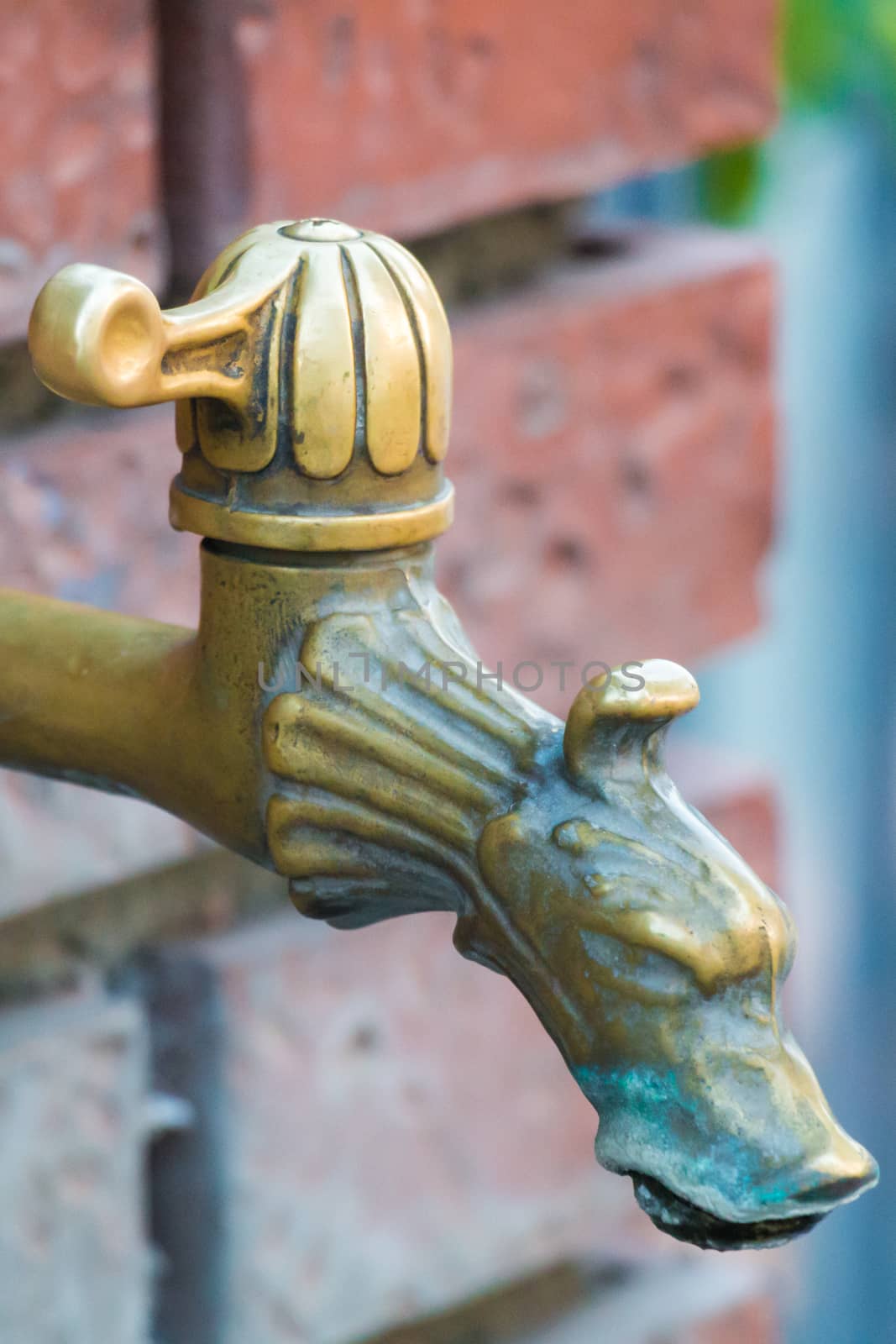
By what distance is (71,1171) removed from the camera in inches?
23.6

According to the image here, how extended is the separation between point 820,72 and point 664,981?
2.92 ft

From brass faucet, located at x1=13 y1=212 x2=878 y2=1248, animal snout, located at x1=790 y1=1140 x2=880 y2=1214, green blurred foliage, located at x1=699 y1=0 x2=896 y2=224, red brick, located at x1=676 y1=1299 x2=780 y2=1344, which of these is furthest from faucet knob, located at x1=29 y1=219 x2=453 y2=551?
green blurred foliage, located at x1=699 y1=0 x2=896 y2=224

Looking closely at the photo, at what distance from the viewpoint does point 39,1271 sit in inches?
23.5

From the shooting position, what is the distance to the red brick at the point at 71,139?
20.1 inches

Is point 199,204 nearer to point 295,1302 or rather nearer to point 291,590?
point 291,590

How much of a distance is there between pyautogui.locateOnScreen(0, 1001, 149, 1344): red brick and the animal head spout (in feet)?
0.94

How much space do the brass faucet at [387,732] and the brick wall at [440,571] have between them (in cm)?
17

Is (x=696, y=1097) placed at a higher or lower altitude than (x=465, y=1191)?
higher

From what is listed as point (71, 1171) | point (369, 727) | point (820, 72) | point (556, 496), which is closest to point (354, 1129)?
point (71, 1171)

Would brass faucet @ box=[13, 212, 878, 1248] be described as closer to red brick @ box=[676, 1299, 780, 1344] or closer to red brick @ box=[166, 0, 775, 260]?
red brick @ box=[166, 0, 775, 260]

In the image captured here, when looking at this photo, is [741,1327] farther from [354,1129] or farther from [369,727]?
[369,727]

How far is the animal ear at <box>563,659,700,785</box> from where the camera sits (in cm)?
33

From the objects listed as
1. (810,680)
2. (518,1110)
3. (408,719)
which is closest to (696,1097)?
(408,719)

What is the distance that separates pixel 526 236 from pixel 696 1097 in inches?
16.4
